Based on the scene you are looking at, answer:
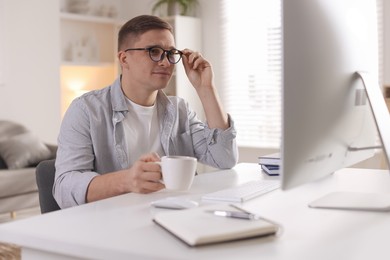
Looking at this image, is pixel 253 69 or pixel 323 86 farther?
pixel 253 69

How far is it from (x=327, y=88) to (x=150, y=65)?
92 cm

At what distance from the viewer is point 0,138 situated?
4871 millimetres

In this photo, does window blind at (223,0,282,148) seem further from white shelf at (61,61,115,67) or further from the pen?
the pen

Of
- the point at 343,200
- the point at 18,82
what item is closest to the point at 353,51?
the point at 343,200

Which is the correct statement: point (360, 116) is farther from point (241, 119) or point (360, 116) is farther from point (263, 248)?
point (241, 119)

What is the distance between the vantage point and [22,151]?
4676 mm

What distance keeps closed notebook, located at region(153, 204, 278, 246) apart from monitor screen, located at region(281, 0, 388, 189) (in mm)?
100

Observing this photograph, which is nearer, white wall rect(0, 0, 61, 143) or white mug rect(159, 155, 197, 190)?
white mug rect(159, 155, 197, 190)

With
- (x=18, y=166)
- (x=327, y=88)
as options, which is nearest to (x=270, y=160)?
(x=327, y=88)

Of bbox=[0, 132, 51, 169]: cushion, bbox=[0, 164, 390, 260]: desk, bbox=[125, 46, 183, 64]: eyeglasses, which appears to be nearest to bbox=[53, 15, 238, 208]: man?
bbox=[125, 46, 183, 64]: eyeglasses

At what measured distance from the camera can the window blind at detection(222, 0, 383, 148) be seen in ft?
18.4

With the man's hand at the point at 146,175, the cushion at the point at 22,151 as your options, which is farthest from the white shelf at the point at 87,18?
the man's hand at the point at 146,175

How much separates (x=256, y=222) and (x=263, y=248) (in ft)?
0.33

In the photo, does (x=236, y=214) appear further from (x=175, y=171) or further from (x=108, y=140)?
(x=108, y=140)
